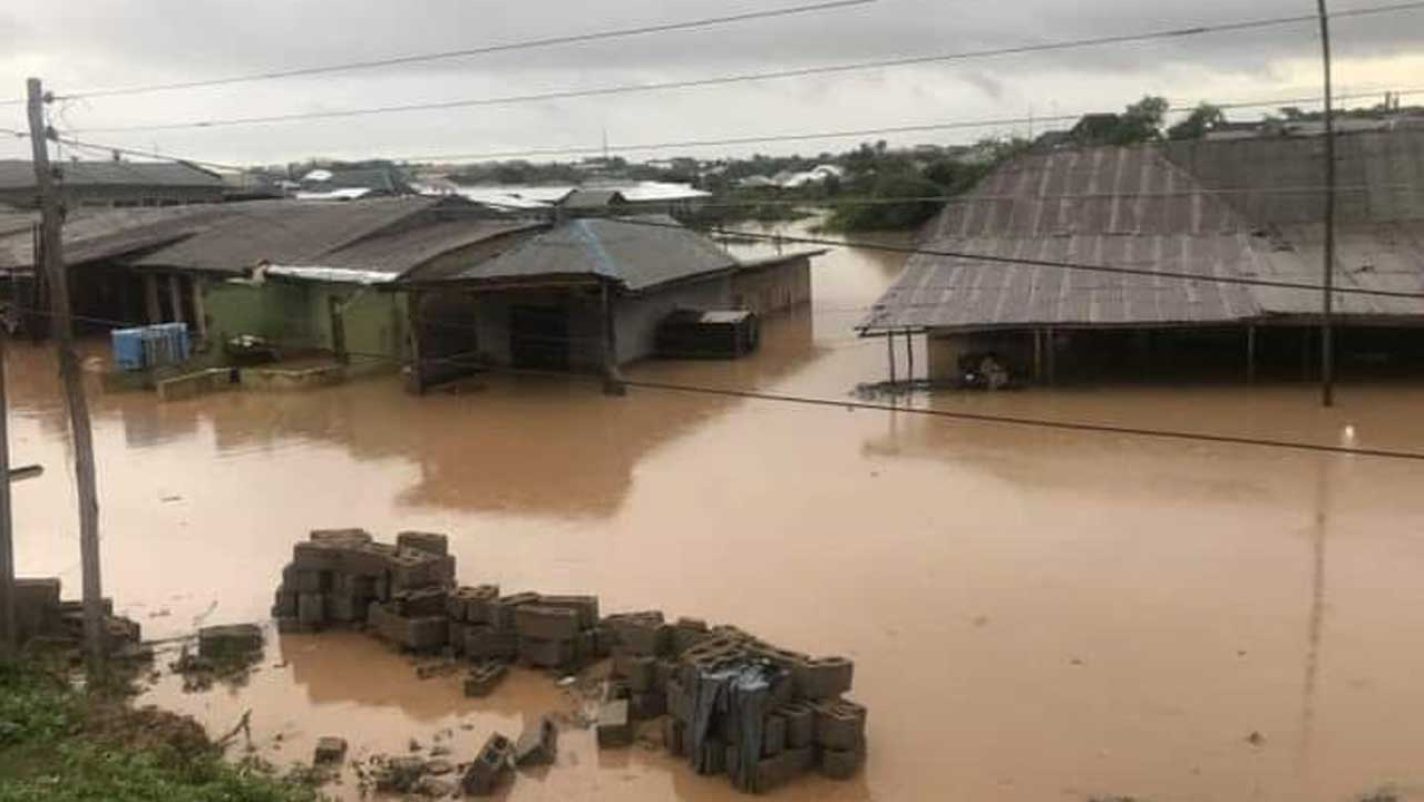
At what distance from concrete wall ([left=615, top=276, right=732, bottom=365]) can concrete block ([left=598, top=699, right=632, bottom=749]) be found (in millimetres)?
17412

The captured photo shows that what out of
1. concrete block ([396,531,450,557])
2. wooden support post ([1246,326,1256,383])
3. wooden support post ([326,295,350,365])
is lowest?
concrete block ([396,531,450,557])

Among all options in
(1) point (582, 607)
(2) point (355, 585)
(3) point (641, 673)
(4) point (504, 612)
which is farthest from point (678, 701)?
(2) point (355, 585)

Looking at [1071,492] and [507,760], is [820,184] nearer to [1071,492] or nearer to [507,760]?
[1071,492]

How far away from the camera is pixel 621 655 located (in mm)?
12234

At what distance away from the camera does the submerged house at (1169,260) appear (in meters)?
24.8

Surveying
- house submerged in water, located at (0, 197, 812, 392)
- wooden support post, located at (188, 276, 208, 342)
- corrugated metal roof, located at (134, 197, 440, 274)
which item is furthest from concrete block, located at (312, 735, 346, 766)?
wooden support post, located at (188, 276, 208, 342)

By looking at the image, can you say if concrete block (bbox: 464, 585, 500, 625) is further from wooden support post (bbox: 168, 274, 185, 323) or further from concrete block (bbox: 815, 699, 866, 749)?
wooden support post (bbox: 168, 274, 185, 323)

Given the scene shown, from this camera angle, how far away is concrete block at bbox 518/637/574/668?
12688 millimetres

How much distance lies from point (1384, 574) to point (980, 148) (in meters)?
70.2

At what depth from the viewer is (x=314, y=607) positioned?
14047 mm

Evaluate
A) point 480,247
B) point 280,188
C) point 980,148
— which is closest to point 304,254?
point 480,247

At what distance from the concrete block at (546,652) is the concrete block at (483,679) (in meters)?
0.27

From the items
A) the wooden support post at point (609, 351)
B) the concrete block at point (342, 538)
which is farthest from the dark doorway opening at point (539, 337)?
the concrete block at point (342, 538)

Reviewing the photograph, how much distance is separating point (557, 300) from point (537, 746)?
18.5 m
